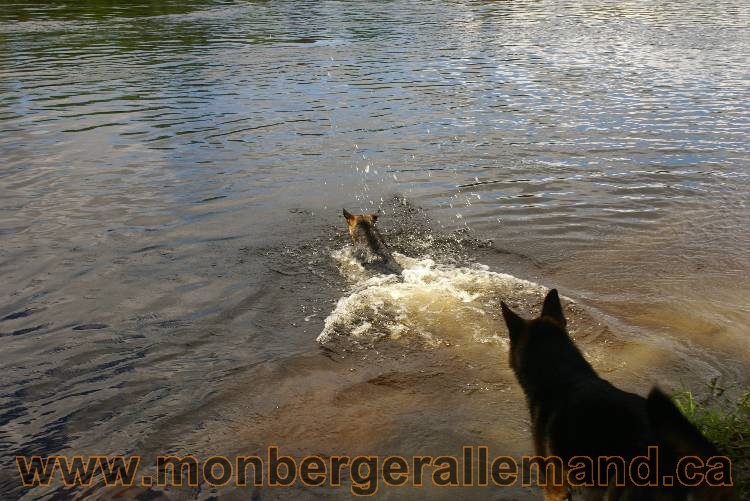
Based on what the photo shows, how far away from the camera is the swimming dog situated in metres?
9.55

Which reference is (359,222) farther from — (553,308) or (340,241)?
(553,308)

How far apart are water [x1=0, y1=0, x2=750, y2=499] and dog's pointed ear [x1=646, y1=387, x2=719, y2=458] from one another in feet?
6.53

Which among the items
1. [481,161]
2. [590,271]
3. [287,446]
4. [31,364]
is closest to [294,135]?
[481,161]

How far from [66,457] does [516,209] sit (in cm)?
823

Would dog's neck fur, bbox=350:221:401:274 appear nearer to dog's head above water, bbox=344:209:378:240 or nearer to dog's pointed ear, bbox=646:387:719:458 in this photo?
dog's head above water, bbox=344:209:378:240

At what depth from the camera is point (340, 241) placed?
1049cm

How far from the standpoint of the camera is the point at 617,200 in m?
12.1

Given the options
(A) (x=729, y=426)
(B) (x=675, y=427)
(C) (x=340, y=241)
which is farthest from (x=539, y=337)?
(C) (x=340, y=241)

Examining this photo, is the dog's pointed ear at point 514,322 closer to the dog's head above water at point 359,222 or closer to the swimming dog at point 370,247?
the swimming dog at point 370,247

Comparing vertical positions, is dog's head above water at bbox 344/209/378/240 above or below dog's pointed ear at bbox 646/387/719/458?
below

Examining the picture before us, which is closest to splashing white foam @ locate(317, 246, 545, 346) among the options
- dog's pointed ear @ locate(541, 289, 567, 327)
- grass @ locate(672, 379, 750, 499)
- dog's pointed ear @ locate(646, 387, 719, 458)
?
dog's pointed ear @ locate(541, 289, 567, 327)

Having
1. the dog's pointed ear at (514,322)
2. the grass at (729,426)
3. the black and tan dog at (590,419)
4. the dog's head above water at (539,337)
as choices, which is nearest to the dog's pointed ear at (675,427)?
the black and tan dog at (590,419)

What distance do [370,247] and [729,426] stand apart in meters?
5.52

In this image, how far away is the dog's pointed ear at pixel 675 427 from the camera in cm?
334
